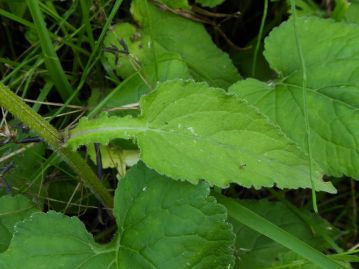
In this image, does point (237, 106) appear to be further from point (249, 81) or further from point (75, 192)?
point (75, 192)

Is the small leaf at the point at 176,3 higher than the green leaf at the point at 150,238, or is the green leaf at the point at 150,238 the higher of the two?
the small leaf at the point at 176,3

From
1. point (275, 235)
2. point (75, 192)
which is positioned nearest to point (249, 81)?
point (275, 235)

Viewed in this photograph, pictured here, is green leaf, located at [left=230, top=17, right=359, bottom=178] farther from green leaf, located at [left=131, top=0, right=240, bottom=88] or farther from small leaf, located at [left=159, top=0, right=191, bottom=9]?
small leaf, located at [left=159, top=0, right=191, bottom=9]

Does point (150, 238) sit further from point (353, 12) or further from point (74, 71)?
point (353, 12)

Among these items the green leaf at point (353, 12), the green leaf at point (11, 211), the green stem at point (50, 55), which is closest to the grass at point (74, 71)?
the green stem at point (50, 55)

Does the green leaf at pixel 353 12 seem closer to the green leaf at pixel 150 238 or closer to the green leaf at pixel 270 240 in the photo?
the green leaf at pixel 270 240

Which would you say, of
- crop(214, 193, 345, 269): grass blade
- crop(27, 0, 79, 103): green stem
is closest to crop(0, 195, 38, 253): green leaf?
crop(27, 0, 79, 103): green stem
